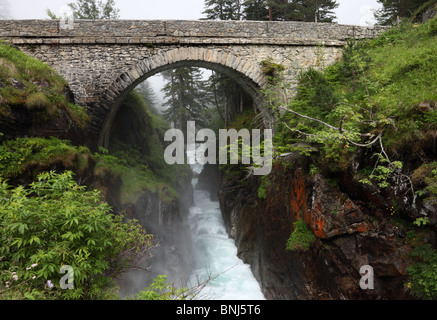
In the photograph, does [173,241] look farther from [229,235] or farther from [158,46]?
[158,46]

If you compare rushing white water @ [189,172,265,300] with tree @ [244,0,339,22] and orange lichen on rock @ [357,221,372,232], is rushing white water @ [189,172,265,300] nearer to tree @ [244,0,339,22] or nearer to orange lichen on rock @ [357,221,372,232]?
orange lichen on rock @ [357,221,372,232]

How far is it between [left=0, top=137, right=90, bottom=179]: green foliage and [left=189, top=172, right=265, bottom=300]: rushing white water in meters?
4.97

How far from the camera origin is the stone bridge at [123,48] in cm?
891

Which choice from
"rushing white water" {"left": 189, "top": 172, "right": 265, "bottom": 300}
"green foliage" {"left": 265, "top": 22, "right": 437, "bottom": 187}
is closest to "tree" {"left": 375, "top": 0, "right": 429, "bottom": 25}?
"green foliage" {"left": 265, "top": 22, "right": 437, "bottom": 187}

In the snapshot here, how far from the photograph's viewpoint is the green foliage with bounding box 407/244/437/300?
375 cm

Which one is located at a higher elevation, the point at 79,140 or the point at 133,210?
the point at 79,140

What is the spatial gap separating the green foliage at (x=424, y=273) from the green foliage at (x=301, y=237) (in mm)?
1908

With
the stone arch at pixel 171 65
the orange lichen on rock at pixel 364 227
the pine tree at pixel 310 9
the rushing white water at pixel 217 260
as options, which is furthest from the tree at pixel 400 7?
the rushing white water at pixel 217 260

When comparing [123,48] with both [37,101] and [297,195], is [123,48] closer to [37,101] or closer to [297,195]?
[37,101]

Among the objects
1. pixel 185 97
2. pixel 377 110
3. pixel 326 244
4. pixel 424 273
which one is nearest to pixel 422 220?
pixel 424 273

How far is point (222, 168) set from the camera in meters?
13.9

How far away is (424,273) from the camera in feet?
12.8
